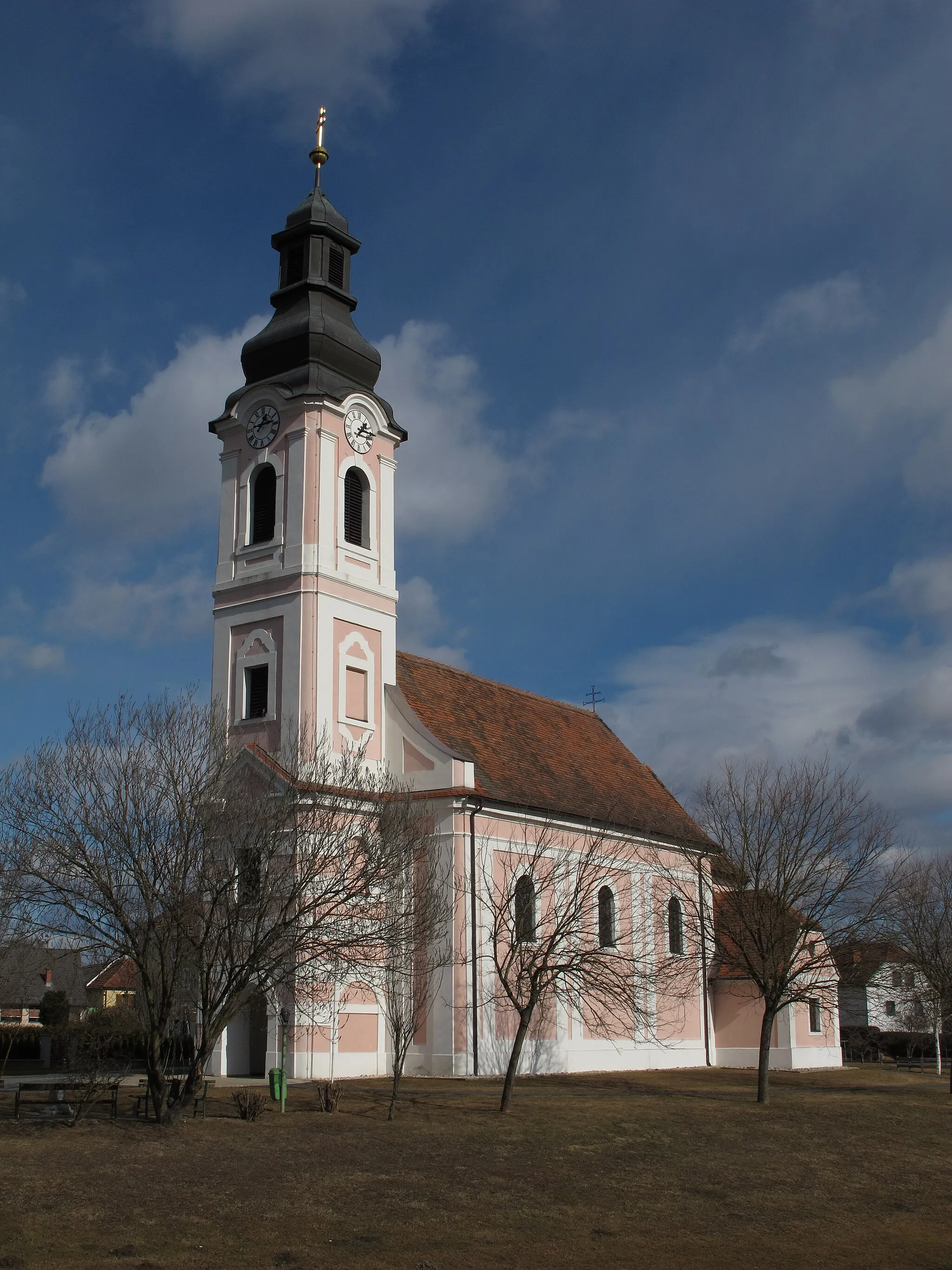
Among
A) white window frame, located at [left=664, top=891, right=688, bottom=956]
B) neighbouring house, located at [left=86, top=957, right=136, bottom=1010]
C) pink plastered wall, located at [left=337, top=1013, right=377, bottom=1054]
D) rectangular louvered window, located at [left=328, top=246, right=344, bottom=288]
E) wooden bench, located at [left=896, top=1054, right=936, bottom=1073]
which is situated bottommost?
wooden bench, located at [left=896, top=1054, right=936, bottom=1073]

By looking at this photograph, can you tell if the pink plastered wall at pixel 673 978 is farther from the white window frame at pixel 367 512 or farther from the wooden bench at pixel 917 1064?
the white window frame at pixel 367 512

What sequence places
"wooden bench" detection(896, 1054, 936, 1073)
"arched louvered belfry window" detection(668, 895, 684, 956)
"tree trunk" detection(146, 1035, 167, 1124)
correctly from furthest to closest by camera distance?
1. "wooden bench" detection(896, 1054, 936, 1073)
2. "arched louvered belfry window" detection(668, 895, 684, 956)
3. "tree trunk" detection(146, 1035, 167, 1124)

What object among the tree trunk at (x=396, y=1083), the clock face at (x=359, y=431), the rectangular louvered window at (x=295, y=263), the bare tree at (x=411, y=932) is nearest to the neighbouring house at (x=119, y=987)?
the bare tree at (x=411, y=932)

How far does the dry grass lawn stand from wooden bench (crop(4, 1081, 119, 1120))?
0.55 m

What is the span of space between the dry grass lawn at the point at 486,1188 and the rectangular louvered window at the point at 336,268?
21.4m

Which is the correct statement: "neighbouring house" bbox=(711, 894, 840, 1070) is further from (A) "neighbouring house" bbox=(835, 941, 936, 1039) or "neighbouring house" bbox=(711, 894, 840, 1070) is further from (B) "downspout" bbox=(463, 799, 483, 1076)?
(B) "downspout" bbox=(463, 799, 483, 1076)

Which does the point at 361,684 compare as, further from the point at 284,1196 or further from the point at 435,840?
the point at 284,1196

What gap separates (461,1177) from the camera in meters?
17.0

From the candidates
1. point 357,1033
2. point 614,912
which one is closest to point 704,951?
point 614,912

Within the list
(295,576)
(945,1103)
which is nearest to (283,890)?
(295,576)

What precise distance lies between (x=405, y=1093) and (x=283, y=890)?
681cm

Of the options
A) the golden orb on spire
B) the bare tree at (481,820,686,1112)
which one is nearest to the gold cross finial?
the golden orb on spire

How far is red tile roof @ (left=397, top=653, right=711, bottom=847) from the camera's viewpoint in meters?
34.2

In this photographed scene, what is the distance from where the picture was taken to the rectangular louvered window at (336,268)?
35.2m
